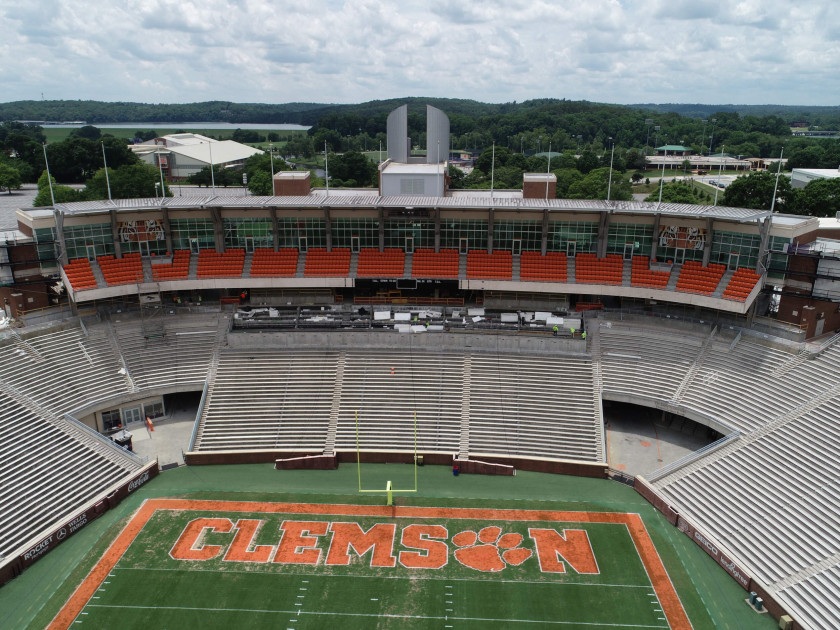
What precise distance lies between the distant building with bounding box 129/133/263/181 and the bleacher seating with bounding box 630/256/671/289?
105 metres

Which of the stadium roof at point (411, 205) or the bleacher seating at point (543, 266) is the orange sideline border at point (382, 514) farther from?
the stadium roof at point (411, 205)

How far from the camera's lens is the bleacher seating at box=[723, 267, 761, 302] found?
139 ft

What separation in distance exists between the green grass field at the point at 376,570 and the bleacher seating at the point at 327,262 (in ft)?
60.9

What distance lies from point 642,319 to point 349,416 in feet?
77.5

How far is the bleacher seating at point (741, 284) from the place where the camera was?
42344mm

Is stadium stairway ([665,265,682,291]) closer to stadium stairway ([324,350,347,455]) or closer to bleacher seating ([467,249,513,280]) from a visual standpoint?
bleacher seating ([467,249,513,280])

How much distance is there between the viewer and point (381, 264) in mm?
49500

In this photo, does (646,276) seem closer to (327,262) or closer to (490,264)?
(490,264)

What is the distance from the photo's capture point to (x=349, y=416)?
40250 mm

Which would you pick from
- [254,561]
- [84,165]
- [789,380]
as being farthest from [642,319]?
[84,165]

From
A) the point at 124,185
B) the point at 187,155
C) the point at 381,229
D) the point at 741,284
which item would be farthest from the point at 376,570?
the point at 187,155

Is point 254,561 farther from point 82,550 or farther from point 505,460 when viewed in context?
point 505,460

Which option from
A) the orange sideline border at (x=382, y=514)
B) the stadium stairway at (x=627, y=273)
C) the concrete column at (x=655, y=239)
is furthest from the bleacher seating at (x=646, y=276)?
the orange sideline border at (x=382, y=514)

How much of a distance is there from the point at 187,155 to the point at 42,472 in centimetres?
12271
